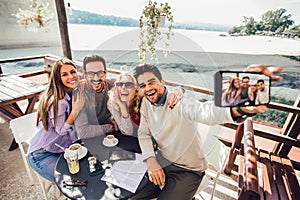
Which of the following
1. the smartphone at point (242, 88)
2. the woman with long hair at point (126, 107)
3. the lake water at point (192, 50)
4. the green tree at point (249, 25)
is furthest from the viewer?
the green tree at point (249, 25)

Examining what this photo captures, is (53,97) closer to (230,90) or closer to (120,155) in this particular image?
(120,155)

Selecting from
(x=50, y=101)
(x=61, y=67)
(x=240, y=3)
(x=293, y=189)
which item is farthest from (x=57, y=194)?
(x=240, y=3)

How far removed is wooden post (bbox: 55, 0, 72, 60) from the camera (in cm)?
257

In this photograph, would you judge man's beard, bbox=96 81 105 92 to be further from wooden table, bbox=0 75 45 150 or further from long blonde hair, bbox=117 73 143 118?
wooden table, bbox=0 75 45 150

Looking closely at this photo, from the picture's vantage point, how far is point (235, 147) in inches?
65.7

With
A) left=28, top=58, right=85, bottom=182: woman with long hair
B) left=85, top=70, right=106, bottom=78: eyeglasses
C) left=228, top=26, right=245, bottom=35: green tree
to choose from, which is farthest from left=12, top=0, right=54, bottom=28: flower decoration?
left=228, top=26, right=245, bottom=35: green tree

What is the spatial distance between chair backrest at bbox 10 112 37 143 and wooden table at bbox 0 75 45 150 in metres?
0.72

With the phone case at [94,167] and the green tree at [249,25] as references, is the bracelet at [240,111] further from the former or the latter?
the green tree at [249,25]

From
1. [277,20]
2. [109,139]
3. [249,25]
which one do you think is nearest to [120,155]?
[109,139]

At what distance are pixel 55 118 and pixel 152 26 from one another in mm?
1220

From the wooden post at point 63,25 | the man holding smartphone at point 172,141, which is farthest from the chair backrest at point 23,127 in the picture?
the wooden post at point 63,25

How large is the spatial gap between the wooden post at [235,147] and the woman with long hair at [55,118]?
1320mm

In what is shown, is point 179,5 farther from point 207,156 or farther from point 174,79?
point 207,156

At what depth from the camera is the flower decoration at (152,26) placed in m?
1.78
